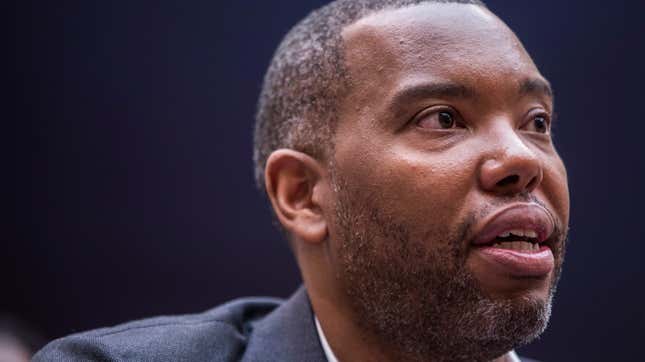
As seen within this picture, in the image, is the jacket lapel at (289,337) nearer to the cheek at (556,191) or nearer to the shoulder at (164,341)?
the shoulder at (164,341)

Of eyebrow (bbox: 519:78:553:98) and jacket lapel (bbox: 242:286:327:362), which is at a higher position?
eyebrow (bbox: 519:78:553:98)

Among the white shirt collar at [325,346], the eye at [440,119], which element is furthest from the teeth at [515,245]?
the white shirt collar at [325,346]

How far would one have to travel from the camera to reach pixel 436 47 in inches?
Result: 76.5

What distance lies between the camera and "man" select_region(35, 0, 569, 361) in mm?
1770

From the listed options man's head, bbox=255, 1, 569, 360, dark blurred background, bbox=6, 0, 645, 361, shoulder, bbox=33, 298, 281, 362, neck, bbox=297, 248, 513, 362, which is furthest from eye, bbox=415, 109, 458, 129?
dark blurred background, bbox=6, 0, 645, 361

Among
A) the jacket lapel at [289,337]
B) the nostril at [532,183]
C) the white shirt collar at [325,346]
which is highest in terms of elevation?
the nostril at [532,183]

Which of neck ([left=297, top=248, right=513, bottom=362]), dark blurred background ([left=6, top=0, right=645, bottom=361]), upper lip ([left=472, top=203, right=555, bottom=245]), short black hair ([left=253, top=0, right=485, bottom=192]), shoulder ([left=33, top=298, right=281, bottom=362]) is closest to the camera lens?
upper lip ([left=472, top=203, right=555, bottom=245])

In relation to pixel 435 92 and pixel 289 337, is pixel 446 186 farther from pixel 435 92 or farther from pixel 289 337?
pixel 289 337

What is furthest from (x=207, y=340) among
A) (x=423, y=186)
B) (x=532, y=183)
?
(x=532, y=183)

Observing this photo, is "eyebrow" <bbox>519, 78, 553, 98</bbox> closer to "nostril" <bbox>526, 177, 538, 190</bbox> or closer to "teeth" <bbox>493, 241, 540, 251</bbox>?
"nostril" <bbox>526, 177, 538, 190</bbox>

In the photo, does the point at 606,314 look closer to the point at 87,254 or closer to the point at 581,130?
the point at 581,130

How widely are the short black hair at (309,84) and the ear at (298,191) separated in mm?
48

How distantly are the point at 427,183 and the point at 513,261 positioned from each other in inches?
11.9

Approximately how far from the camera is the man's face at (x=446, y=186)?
176cm
